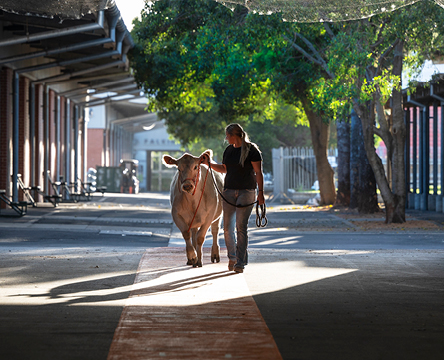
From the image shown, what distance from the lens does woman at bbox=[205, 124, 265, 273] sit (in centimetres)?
900

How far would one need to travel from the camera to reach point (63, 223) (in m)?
18.6

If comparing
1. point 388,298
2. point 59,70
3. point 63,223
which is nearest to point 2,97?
point 63,223

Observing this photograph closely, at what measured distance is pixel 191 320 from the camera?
19.9 ft

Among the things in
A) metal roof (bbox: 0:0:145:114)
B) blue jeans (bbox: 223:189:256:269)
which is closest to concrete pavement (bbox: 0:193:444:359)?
blue jeans (bbox: 223:189:256:269)

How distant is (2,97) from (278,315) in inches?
754

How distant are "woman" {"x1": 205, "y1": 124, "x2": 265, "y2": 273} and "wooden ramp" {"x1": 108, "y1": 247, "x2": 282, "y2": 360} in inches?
13.8

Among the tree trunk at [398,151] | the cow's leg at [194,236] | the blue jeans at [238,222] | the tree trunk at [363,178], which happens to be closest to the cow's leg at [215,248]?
the cow's leg at [194,236]

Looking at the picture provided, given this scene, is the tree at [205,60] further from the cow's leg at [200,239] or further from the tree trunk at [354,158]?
the cow's leg at [200,239]

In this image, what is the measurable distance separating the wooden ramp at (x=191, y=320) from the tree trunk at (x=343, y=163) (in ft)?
65.3

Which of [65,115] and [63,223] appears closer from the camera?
[63,223]

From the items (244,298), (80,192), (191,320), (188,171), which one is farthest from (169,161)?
(80,192)

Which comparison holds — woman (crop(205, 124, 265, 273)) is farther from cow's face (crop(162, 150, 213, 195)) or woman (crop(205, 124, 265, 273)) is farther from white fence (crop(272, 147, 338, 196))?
white fence (crop(272, 147, 338, 196))

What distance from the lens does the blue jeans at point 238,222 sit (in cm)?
898

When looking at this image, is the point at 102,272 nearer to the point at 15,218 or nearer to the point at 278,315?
the point at 278,315
